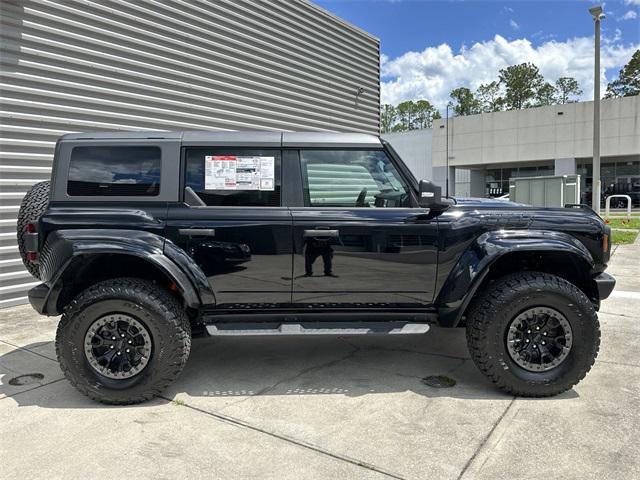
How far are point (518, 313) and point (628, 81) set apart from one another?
257ft

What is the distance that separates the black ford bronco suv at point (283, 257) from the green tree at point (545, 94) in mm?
82752

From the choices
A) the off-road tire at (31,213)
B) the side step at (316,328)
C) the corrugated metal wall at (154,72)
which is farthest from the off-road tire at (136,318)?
the corrugated metal wall at (154,72)

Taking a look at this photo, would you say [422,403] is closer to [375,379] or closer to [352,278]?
[375,379]

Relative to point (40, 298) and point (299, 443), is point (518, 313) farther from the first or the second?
point (40, 298)

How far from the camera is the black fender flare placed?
3.24 m

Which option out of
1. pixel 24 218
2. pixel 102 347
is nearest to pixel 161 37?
pixel 24 218

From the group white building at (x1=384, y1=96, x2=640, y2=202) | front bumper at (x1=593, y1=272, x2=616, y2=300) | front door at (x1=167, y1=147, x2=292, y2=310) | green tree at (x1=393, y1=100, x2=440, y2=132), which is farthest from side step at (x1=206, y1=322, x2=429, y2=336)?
green tree at (x1=393, y1=100, x2=440, y2=132)

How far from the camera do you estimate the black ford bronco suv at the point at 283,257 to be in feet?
10.8

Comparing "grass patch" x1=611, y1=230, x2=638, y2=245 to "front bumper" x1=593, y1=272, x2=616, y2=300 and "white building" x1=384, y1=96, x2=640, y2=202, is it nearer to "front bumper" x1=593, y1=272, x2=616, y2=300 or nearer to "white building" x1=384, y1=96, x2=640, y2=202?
"front bumper" x1=593, y1=272, x2=616, y2=300

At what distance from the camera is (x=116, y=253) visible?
10.7 ft

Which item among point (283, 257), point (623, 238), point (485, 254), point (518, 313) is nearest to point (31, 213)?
point (283, 257)

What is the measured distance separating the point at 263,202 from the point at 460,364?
213cm

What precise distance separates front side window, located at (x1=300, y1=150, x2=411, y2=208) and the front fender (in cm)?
60

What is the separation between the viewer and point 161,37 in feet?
24.3
